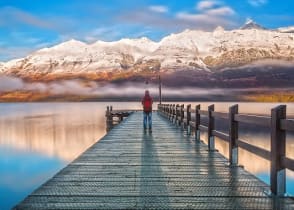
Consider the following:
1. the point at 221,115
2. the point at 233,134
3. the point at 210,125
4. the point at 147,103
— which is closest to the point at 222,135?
the point at 221,115

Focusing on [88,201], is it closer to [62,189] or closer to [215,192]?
[62,189]

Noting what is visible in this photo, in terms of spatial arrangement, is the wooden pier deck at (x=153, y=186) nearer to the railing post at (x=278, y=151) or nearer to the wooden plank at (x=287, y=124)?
Result: the railing post at (x=278, y=151)

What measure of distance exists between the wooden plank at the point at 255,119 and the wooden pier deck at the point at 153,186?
98 cm

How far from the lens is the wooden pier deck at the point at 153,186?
5223mm

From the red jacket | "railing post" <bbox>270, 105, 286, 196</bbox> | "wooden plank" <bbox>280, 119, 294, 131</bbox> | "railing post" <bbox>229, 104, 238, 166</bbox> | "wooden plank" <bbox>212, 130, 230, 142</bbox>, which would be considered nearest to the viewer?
"wooden plank" <bbox>280, 119, 294, 131</bbox>

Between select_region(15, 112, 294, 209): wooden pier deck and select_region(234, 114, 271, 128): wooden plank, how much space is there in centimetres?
98

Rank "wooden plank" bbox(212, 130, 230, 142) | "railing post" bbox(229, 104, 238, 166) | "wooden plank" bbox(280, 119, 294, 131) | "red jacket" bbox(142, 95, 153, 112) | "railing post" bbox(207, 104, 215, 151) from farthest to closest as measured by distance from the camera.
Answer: "red jacket" bbox(142, 95, 153, 112), "railing post" bbox(207, 104, 215, 151), "wooden plank" bbox(212, 130, 230, 142), "railing post" bbox(229, 104, 238, 166), "wooden plank" bbox(280, 119, 294, 131)

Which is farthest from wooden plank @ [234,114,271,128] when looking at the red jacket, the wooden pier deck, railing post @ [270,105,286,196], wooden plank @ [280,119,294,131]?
the red jacket

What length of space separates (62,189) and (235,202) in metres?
2.61

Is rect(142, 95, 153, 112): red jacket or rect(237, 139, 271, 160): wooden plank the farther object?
rect(142, 95, 153, 112): red jacket

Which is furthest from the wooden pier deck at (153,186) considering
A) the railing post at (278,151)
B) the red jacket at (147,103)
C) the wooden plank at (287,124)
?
the red jacket at (147,103)

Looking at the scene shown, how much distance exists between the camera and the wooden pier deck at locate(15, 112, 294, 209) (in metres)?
5.22

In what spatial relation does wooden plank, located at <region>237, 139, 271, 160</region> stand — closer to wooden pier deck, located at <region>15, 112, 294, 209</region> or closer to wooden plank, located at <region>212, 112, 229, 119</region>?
wooden pier deck, located at <region>15, 112, 294, 209</region>

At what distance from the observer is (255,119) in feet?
22.3
